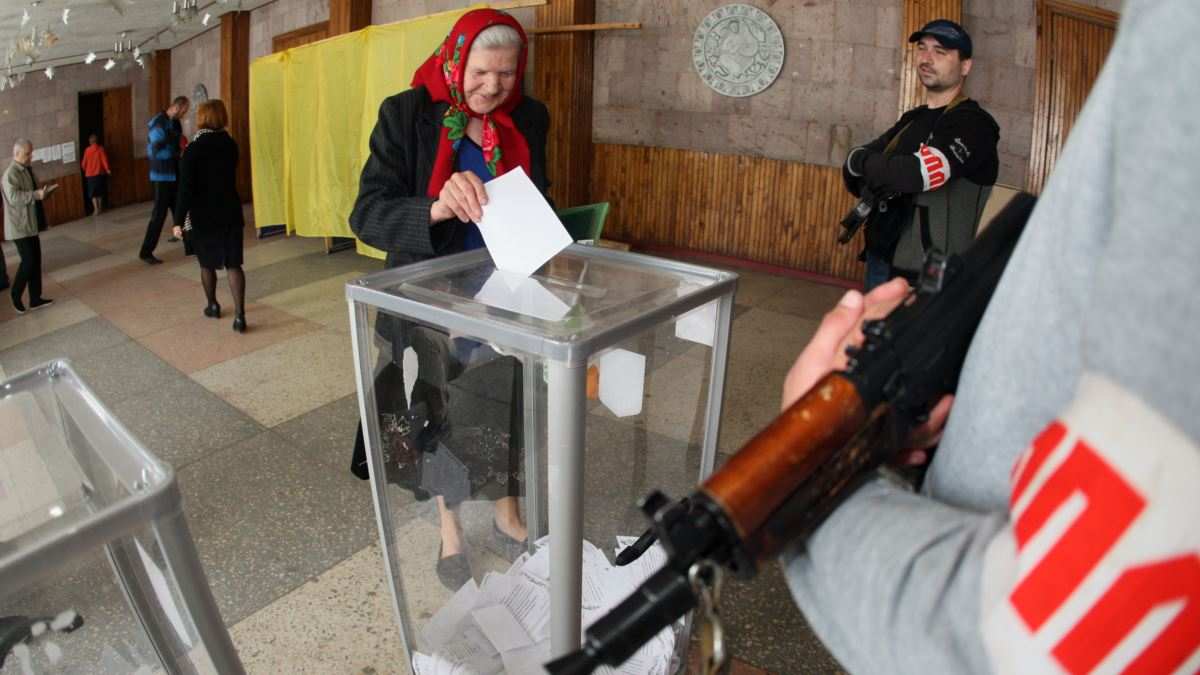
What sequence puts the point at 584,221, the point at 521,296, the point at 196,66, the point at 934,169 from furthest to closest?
1. the point at 196,66
2. the point at 934,169
3. the point at 584,221
4. the point at 521,296

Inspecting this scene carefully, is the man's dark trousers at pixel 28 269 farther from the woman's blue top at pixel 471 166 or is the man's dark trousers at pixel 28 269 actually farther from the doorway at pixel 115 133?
the woman's blue top at pixel 471 166

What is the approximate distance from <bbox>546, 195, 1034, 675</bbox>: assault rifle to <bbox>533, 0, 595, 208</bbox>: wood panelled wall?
6033mm

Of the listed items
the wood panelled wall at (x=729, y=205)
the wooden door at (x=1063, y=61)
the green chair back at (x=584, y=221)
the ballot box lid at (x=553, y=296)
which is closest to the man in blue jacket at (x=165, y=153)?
the wood panelled wall at (x=729, y=205)

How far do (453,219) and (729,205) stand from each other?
482 centimetres

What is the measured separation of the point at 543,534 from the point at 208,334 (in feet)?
13.4

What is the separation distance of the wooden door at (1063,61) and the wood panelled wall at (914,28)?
1.79 feet

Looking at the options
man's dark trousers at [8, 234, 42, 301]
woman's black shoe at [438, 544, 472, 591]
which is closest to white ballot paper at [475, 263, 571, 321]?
woman's black shoe at [438, 544, 472, 591]

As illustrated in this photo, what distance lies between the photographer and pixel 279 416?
3.53m

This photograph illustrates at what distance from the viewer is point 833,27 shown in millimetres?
5520

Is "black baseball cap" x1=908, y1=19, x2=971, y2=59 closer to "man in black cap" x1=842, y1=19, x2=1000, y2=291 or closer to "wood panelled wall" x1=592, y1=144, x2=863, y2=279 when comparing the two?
"man in black cap" x1=842, y1=19, x2=1000, y2=291

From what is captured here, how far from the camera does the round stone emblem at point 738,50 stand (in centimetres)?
577

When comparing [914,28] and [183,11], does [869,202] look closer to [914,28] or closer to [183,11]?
[914,28]

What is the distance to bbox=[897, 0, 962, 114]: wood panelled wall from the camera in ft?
16.2

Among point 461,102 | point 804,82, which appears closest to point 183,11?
point 804,82
